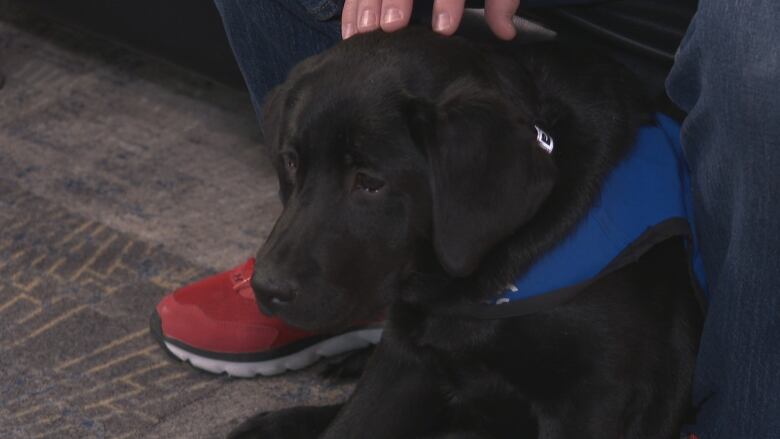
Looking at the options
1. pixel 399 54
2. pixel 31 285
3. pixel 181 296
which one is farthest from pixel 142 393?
pixel 399 54

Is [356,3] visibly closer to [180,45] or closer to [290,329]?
[290,329]

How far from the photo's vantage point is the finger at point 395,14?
5.29 feet

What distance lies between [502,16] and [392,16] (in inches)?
6.7

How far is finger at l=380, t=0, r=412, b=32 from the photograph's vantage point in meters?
1.61

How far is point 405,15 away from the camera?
163cm

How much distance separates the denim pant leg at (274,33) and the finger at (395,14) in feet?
0.80

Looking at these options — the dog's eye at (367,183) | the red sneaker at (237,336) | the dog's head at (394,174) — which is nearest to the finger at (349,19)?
the dog's head at (394,174)

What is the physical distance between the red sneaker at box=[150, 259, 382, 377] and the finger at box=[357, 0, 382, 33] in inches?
24.6

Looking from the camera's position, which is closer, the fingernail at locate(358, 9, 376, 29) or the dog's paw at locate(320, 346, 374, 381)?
the fingernail at locate(358, 9, 376, 29)

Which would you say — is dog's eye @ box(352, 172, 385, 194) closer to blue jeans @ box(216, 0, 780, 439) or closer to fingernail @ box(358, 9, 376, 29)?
fingernail @ box(358, 9, 376, 29)

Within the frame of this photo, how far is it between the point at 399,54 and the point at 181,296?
82 centimetres

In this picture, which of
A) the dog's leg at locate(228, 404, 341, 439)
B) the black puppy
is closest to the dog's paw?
the dog's leg at locate(228, 404, 341, 439)

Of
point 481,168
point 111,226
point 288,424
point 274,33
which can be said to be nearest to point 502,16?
point 481,168

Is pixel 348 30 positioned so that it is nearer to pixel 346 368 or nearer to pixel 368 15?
pixel 368 15
